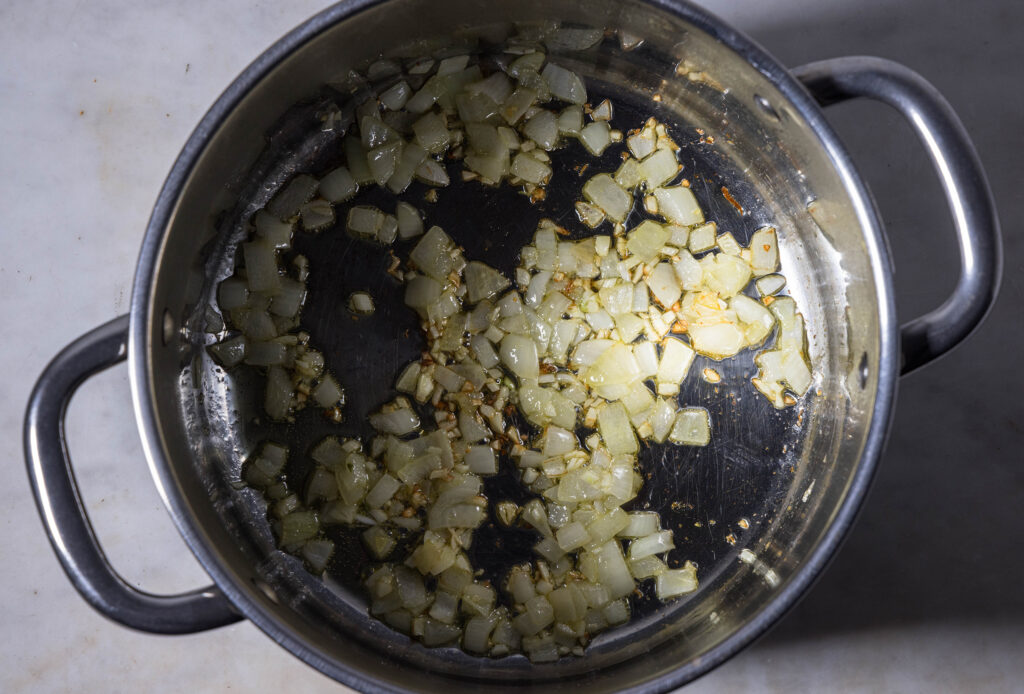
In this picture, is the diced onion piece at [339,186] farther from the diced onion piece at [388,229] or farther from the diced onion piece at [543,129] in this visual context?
the diced onion piece at [543,129]

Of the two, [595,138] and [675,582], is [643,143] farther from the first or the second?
[675,582]

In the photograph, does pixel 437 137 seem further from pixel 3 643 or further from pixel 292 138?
pixel 3 643

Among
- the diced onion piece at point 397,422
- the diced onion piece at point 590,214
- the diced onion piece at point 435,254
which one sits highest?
the diced onion piece at point 590,214

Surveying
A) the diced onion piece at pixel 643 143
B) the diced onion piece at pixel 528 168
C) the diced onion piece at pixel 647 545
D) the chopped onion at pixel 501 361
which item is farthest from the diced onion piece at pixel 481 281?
the diced onion piece at pixel 647 545

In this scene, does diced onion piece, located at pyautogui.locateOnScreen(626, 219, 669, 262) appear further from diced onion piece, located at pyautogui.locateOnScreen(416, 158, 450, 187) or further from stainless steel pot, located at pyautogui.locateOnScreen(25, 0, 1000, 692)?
diced onion piece, located at pyautogui.locateOnScreen(416, 158, 450, 187)

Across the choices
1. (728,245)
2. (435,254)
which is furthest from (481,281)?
(728,245)

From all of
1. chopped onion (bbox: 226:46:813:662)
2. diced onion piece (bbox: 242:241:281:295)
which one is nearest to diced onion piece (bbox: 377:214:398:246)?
chopped onion (bbox: 226:46:813:662)

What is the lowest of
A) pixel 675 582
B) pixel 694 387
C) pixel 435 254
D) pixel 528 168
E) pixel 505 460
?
pixel 675 582
